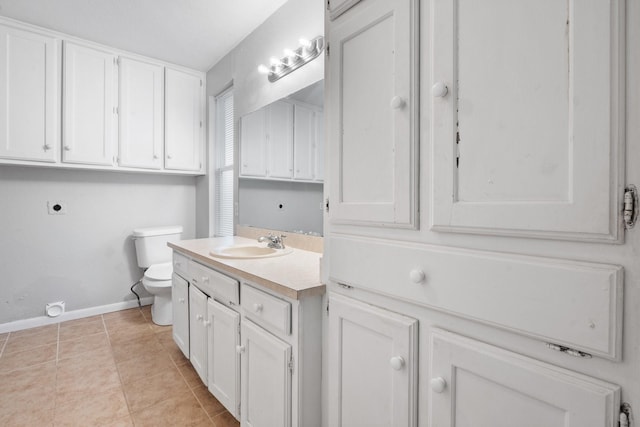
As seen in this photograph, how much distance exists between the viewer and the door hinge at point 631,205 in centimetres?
49

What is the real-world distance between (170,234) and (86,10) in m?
1.90

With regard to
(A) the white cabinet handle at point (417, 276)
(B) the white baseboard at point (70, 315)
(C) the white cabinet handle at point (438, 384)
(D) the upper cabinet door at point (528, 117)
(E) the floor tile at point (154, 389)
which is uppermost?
(D) the upper cabinet door at point (528, 117)

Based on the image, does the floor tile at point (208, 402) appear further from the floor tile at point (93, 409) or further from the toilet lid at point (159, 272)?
the toilet lid at point (159, 272)

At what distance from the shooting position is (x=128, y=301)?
309 cm

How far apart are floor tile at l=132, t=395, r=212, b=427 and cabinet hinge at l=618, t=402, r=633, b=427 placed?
1626mm

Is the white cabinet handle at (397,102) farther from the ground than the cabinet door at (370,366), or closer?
farther from the ground

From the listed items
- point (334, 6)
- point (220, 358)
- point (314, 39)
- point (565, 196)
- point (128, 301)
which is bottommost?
point (128, 301)

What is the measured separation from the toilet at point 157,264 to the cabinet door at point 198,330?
871 mm

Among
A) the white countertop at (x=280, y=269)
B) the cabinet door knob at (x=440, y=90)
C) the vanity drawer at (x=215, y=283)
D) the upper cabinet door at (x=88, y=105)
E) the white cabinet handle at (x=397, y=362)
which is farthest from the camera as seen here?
the upper cabinet door at (x=88, y=105)

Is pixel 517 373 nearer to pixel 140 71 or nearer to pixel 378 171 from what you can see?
pixel 378 171

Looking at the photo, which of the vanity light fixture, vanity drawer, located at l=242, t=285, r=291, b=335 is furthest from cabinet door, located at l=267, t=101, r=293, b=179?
vanity drawer, located at l=242, t=285, r=291, b=335

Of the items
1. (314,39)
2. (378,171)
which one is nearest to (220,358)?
(378,171)

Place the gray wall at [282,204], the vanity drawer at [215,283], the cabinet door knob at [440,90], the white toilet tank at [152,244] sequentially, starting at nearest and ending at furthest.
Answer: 1. the cabinet door knob at [440,90]
2. the vanity drawer at [215,283]
3. the gray wall at [282,204]
4. the white toilet tank at [152,244]

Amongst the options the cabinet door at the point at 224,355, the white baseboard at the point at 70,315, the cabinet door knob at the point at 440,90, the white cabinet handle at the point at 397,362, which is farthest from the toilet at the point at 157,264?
the cabinet door knob at the point at 440,90
